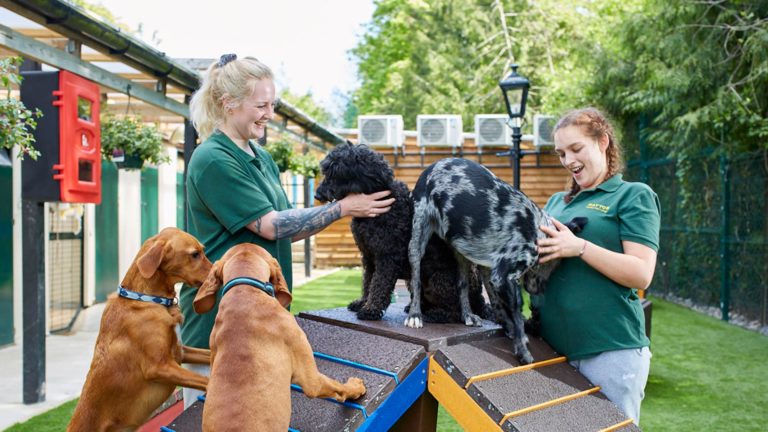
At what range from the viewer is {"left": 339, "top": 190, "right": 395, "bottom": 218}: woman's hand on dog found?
2.70m

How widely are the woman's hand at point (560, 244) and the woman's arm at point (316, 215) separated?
0.66 m

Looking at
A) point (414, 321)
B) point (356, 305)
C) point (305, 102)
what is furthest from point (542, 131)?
point (305, 102)

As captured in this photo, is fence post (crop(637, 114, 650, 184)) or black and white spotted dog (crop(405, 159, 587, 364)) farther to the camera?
fence post (crop(637, 114, 650, 184))

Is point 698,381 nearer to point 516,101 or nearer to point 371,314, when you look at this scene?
point 516,101

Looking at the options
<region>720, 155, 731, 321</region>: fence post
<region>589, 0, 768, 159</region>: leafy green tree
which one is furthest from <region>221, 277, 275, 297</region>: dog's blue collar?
<region>720, 155, 731, 321</region>: fence post

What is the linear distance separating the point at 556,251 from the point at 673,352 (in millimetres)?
6347

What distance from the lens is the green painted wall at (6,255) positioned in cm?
796

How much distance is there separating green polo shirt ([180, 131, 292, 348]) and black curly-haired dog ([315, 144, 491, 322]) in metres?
A: 0.29

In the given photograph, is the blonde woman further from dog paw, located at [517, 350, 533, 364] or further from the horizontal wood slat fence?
the horizontal wood slat fence

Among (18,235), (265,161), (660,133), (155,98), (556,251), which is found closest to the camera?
(556,251)

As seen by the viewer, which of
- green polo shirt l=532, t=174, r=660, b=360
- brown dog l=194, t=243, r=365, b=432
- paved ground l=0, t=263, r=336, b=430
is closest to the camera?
brown dog l=194, t=243, r=365, b=432

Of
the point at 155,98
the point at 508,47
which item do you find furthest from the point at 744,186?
the point at 508,47

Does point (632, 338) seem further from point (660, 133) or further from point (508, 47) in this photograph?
point (508, 47)

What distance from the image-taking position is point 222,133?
8.75 feet
